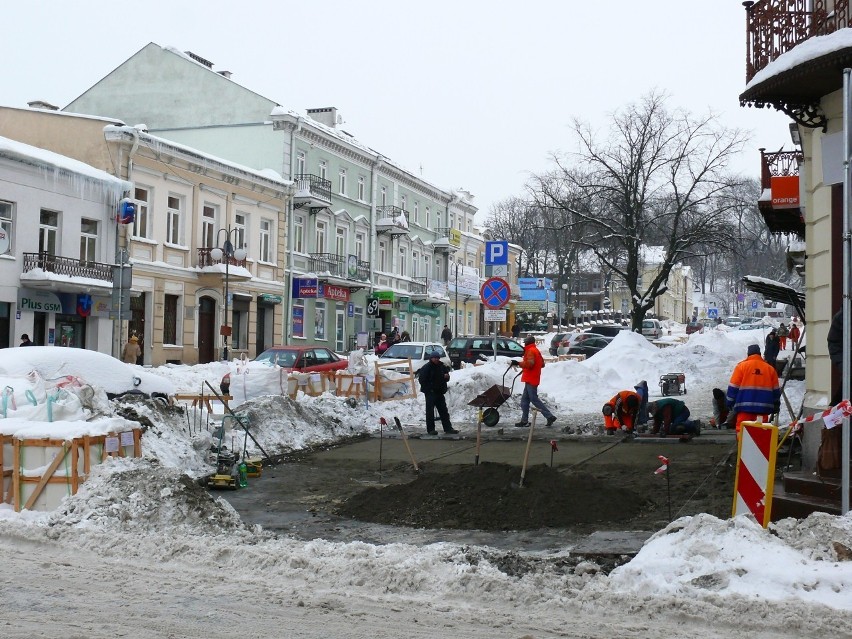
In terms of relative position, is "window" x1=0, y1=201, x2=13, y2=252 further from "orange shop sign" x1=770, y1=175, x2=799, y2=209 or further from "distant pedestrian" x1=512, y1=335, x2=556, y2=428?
"orange shop sign" x1=770, y1=175, x2=799, y2=209

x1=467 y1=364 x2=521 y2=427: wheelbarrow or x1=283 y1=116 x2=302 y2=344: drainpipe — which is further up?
x1=283 y1=116 x2=302 y2=344: drainpipe

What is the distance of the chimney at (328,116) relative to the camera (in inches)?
1900

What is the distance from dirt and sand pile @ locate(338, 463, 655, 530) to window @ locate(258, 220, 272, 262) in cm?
2903

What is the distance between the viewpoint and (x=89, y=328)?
95.3 ft

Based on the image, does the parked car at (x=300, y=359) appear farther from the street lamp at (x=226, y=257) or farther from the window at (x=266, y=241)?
the window at (x=266, y=241)

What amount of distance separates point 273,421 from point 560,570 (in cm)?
908

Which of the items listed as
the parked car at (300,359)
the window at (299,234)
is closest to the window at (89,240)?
the parked car at (300,359)

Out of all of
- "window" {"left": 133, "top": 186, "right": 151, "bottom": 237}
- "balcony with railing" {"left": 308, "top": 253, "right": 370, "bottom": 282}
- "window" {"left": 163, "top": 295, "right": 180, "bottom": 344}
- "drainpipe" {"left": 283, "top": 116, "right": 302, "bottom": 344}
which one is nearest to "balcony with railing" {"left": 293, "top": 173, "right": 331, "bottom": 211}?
"drainpipe" {"left": 283, "top": 116, "right": 302, "bottom": 344}

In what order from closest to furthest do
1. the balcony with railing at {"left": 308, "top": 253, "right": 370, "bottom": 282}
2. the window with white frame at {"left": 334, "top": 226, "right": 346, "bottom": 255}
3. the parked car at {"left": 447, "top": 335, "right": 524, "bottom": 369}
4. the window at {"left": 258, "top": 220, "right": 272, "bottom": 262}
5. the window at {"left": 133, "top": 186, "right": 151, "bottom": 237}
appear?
the window at {"left": 133, "top": 186, "right": 151, "bottom": 237} → the parked car at {"left": 447, "top": 335, "right": 524, "bottom": 369} → the window at {"left": 258, "top": 220, "right": 272, "bottom": 262} → the balcony with railing at {"left": 308, "top": 253, "right": 370, "bottom": 282} → the window with white frame at {"left": 334, "top": 226, "right": 346, "bottom": 255}

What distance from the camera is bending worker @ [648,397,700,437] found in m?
15.2

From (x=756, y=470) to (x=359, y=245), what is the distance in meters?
40.0

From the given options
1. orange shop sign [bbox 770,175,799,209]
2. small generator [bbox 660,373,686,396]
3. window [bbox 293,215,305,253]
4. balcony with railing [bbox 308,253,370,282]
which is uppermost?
window [bbox 293,215,305,253]

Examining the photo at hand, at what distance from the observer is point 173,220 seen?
33.0 m

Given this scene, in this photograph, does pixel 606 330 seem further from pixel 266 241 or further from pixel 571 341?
pixel 266 241
